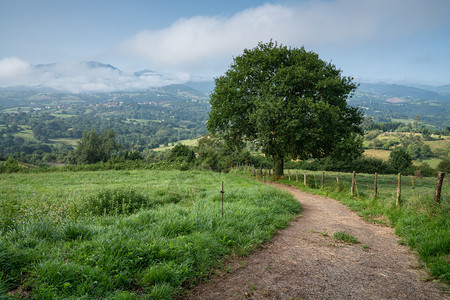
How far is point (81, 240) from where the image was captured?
5320 millimetres

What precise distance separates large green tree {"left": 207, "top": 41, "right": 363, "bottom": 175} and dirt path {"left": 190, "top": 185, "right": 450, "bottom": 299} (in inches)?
484

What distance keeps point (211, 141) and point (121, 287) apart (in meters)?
55.0

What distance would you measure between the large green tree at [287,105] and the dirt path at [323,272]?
1230cm

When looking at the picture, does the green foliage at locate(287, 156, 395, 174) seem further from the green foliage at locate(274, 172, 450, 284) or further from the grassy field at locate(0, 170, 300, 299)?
the grassy field at locate(0, 170, 300, 299)

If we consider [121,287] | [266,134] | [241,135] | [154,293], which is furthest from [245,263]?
[241,135]

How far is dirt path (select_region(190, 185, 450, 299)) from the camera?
4.44 metres

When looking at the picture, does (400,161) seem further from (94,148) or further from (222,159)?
(94,148)

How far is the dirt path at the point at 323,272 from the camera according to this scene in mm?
4441

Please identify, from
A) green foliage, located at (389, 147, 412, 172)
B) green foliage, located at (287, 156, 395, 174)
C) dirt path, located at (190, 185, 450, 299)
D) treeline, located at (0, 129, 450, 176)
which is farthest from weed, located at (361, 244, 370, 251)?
green foliage, located at (389, 147, 412, 172)

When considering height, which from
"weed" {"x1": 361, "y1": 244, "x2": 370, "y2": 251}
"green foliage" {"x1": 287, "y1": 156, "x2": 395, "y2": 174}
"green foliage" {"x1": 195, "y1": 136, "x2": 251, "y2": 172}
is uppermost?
"weed" {"x1": 361, "y1": 244, "x2": 370, "y2": 251}

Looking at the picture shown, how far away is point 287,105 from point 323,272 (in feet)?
53.5

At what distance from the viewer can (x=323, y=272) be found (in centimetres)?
528

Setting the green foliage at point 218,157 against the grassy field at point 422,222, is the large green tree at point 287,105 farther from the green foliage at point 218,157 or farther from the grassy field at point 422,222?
the green foliage at point 218,157

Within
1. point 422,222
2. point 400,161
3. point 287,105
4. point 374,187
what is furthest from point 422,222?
point 400,161
